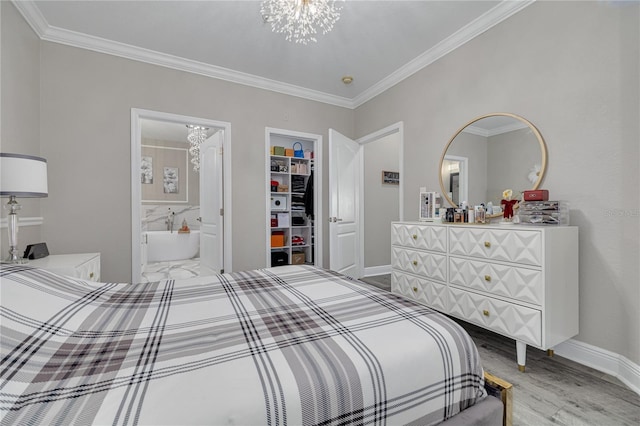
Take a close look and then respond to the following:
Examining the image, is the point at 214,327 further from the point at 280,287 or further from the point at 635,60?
the point at 635,60

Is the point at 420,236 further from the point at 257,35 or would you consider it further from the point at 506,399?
the point at 257,35

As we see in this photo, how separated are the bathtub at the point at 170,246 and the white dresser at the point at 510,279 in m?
4.95

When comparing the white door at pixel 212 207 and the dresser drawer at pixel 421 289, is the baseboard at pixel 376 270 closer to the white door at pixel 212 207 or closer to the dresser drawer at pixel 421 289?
→ the dresser drawer at pixel 421 289

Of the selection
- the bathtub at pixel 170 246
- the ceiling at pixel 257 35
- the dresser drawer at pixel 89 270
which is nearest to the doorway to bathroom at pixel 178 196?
the bathtub at pixel 170 246

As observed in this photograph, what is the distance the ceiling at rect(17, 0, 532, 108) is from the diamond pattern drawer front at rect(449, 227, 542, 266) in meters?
1.82

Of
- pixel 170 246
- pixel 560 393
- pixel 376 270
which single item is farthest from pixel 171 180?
pixel 560 393

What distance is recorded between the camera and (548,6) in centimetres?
203

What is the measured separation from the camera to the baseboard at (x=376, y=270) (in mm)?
4449

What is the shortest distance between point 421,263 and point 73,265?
2.71 m

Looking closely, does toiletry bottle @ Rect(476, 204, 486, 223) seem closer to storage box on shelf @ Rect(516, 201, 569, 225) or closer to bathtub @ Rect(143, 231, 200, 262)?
storage box on shelf @ Rect(516, 201, 569, 225)

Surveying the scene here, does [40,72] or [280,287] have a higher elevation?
[40,72]

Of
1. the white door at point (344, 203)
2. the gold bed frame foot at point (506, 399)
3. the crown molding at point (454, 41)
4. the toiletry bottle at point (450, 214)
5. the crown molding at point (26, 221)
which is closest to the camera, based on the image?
the gold bed frame foot at point (506, 399)

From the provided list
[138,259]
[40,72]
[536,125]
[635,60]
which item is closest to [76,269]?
[138,259]

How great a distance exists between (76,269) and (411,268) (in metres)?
2.65
